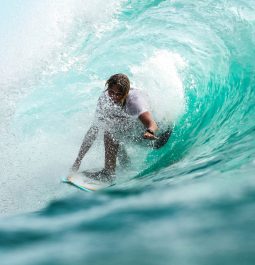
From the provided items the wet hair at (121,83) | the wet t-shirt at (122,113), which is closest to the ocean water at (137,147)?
the wet t-shirt at (122,113)

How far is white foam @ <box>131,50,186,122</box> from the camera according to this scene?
5.17 metres

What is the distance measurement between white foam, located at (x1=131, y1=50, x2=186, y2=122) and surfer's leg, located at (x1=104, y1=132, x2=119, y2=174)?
74 centimetres

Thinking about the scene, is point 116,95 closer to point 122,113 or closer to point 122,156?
point 122,113

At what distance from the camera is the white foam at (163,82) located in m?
5.17

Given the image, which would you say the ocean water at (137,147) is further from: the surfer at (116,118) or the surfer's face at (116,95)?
the surfer's face at (116,95)

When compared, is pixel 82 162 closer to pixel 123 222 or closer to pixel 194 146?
pixel 194 146

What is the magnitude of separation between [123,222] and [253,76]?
476 centimetres

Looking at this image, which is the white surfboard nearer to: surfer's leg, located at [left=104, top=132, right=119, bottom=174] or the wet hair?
surfer's leg, located at [left=104, top=132, right=119, bottom=174]

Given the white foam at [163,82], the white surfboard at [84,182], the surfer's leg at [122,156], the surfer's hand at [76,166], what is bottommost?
the white surfboard at [84,182]

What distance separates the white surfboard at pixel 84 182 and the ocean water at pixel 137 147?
21cm

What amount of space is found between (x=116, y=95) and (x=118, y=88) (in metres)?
0.08

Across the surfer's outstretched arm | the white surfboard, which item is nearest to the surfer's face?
the surfer's outstretched arm

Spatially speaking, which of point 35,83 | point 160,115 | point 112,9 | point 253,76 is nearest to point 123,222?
point 160,115

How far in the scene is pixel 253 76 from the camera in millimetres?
5828
